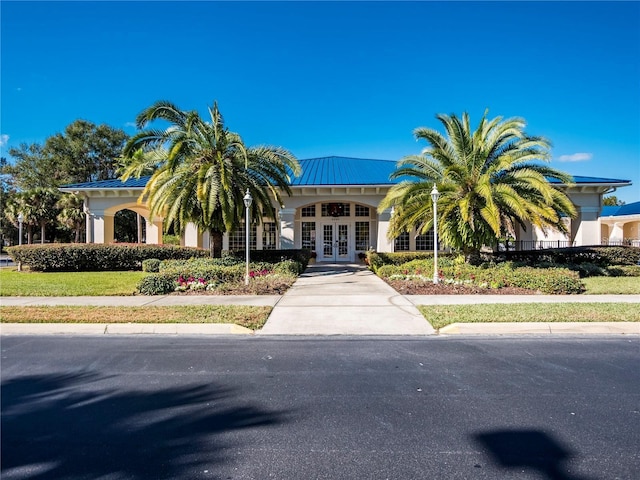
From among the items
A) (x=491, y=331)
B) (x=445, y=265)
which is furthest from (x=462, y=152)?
(x=491, y=331)

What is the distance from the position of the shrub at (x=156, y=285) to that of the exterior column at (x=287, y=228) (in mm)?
9326

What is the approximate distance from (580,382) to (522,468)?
226 cm

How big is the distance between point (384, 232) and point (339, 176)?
160 inches

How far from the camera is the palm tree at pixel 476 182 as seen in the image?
13.1 metres

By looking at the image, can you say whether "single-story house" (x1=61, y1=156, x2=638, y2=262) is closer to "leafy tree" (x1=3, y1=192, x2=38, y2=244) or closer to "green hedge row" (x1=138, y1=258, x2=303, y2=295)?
"green hedge row" (x1=138, y1=258, x2=303, y2=295)

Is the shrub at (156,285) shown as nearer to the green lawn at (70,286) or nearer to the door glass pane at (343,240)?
the green lawn at (70,286)

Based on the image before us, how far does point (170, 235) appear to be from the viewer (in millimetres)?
36469

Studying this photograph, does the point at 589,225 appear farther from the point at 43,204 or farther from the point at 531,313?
the point at 43,204

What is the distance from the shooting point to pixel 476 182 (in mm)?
13672

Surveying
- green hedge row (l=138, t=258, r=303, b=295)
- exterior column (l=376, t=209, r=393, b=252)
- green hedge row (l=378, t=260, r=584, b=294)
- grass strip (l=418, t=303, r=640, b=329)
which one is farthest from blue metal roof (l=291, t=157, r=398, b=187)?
grass strip (l=418, t=303, r=640, b=329)

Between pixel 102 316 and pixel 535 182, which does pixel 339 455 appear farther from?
pixel 535 182

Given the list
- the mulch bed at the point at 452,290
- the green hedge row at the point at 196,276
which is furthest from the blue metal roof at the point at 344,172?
the mulch bed at the point at 452,290

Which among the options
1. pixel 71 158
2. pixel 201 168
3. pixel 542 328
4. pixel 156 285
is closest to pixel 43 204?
pixel 71 158

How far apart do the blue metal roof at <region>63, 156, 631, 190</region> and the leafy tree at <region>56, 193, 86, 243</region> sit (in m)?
13.8
